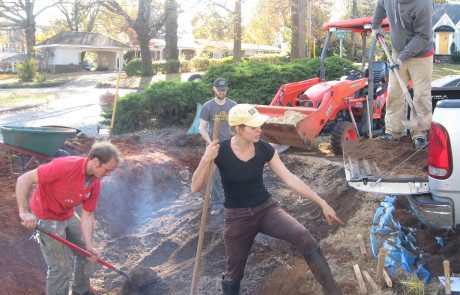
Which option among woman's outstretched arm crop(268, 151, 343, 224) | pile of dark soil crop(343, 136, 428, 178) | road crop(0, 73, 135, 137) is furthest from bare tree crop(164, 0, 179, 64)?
woman's outstretched arm crop(268, 151, 343, 224)

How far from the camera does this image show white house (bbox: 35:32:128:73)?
53.7 meters


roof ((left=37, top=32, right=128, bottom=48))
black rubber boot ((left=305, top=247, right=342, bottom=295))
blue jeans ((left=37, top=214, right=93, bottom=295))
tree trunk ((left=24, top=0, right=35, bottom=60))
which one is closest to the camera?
black rubber boot ((left=305, top=247, right=342, bottom=295))

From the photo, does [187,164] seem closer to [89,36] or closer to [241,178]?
[241,178]

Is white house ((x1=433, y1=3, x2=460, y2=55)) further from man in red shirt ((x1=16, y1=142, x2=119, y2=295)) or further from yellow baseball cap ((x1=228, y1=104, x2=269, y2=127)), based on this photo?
man in red shirt ((x1=16, y1=142, x2=119, y2=295))

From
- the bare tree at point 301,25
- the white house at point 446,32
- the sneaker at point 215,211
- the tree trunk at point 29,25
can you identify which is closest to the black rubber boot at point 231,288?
the sneaker at point 215,211

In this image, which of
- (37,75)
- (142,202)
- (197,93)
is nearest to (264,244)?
(142,202)

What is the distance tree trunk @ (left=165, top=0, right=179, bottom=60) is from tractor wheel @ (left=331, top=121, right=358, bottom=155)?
890 inches

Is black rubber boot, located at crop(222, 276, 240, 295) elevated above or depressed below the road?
below

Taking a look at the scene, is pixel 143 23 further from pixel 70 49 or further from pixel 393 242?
pixel 393 242

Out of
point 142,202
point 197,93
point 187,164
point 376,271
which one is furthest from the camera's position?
point 197,93

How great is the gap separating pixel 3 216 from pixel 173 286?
255 centimetres

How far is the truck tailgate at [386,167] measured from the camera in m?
4.48

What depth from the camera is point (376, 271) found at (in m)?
4.68

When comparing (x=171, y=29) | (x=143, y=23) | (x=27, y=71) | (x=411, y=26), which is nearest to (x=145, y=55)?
(x=143, y=23)
